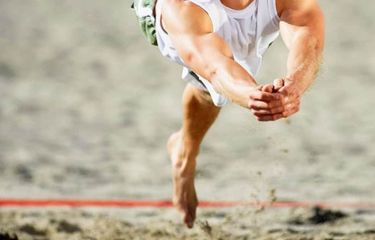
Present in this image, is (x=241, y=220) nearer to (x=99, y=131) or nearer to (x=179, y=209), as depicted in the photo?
(x=179, y=209)

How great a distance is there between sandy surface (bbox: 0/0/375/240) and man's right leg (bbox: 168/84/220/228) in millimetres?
200

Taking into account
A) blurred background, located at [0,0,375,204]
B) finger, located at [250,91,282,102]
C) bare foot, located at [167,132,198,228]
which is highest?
finger, located at [250,91,282,102]

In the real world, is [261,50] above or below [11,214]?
above

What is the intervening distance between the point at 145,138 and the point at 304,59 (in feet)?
8.81

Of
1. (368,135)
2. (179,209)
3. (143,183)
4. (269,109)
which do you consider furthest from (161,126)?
(269,109)

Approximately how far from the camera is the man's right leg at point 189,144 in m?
4.35

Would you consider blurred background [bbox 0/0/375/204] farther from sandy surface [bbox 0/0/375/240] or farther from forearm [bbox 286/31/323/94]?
forearm [bbox 286/31/323/94]

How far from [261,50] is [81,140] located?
2.28m

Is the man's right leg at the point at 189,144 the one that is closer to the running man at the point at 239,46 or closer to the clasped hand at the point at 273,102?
the running man at the point at 239,46

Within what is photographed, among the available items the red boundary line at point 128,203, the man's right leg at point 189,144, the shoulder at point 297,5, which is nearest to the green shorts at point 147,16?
the man's right leg at point 189,144

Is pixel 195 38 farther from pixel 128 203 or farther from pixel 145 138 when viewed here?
pixel 145 138

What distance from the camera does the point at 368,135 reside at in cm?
606

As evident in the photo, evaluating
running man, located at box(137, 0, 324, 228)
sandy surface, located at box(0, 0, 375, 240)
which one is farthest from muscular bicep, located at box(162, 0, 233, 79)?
sandy surface, located at box(0, 0, 375, 240)

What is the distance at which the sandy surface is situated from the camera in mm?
4938
